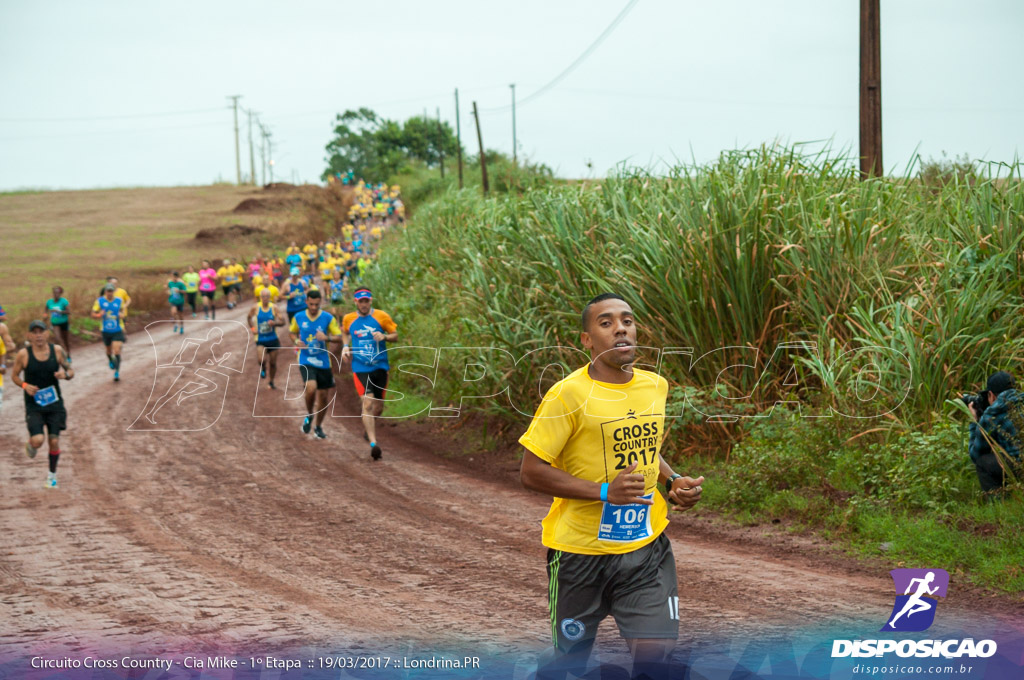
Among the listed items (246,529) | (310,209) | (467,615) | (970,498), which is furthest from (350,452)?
(310,209)

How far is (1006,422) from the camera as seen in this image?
7.38 meters

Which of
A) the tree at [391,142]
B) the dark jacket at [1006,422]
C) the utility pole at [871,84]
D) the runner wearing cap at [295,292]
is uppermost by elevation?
the tree at [391,142]

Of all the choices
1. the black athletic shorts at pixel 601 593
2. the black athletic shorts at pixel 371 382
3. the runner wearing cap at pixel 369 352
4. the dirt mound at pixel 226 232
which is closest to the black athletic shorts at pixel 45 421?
the runner wearing cap at pixel 369 352

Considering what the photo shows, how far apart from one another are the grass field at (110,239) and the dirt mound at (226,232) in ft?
2.27

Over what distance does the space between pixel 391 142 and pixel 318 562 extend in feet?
290

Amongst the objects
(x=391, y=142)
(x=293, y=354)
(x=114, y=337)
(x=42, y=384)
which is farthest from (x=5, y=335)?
(x=391, y=142)

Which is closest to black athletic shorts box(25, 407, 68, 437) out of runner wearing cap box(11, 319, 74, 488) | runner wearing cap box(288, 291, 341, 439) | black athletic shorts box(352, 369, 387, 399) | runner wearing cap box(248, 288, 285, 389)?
runner wearing cap box(11, 319, 74, 488)

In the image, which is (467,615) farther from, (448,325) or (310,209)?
(310,209)

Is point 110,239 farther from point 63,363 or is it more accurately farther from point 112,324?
point 63,363

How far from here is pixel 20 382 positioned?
35.2 ft

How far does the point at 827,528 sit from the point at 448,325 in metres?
8.70

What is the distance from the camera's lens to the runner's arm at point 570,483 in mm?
3645

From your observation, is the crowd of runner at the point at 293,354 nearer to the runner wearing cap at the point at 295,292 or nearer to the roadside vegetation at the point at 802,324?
the runner wearing cap at the point at 295,292

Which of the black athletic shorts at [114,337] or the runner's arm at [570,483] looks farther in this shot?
the black athletic shorts at [114,337]
